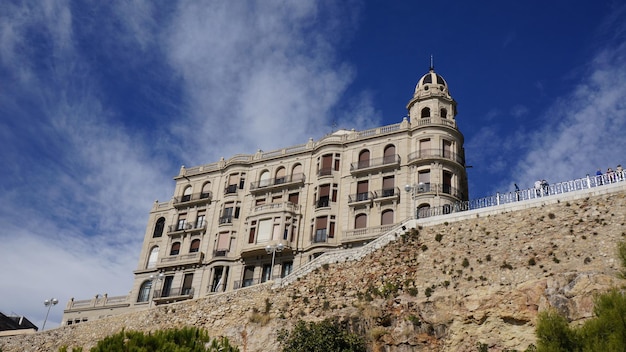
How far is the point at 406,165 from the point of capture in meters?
46.2

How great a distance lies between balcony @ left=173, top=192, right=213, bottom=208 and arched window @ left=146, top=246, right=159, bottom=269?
14.5 ft

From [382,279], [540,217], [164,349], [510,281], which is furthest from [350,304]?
[164,349]

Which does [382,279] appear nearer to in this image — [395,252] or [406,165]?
[395,252]

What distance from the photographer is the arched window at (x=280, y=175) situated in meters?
51.8

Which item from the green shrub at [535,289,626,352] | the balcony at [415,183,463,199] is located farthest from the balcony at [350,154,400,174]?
the green shrub at [535,289,626,352]

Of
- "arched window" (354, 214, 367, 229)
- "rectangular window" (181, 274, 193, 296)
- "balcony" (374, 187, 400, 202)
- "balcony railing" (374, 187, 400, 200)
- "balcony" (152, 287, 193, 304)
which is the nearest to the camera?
"balcony" (374, 187, 400, 202)

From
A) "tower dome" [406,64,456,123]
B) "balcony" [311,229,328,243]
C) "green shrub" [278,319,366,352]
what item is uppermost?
"tower dome" [406,64,456,123]

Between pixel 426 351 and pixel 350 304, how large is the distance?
5822 millimetres

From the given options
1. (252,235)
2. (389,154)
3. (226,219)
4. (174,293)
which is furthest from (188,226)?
(389,154)

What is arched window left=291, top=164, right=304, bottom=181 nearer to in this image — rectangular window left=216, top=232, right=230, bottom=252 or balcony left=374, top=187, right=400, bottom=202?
rectangular window left=216, top=232, right=230, bottom=252

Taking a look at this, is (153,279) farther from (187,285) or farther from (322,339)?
(322,339)

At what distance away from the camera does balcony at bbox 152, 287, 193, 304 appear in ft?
162

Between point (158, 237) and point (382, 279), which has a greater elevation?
point (158, 237)

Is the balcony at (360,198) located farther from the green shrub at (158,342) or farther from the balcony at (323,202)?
the green shrub at (158,342)
